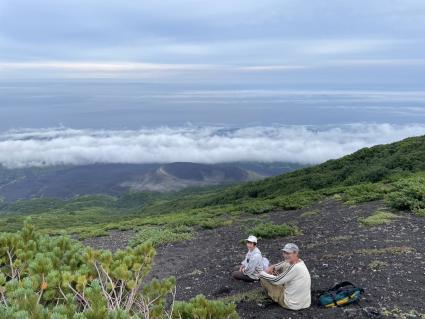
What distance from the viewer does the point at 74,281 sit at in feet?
23.0

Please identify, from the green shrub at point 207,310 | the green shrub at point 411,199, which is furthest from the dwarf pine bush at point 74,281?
the green shrub at point 411,199

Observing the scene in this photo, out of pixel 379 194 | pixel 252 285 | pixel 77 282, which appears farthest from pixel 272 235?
pixel 77 282

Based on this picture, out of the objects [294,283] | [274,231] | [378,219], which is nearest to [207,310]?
[294,283]

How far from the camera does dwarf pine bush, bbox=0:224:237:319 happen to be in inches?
218

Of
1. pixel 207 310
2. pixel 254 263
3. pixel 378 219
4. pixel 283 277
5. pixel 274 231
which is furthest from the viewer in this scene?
pixel 274 231

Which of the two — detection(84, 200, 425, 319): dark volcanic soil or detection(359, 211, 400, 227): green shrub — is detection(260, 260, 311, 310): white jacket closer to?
detection(84, 200, 425, 319): dark volcanic soil

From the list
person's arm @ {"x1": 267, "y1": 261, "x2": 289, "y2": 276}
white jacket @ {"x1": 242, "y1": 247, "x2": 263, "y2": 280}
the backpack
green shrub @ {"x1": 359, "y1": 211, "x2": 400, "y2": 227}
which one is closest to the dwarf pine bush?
the backpack

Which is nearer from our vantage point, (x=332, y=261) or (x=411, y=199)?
(x=332, y=261)

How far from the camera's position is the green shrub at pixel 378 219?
19.0m

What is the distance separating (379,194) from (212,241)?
9.88 meters

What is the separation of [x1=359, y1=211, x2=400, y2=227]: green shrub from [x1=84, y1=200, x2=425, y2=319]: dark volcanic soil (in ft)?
1.13

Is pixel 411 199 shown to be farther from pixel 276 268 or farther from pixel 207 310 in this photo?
pixel 207 310

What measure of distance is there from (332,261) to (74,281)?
9.89 metres

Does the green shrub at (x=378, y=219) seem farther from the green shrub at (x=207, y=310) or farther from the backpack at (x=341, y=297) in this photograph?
the green shrub at (x=207, y=310)
